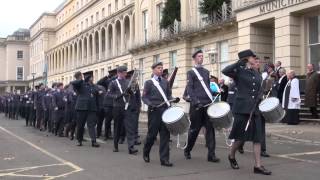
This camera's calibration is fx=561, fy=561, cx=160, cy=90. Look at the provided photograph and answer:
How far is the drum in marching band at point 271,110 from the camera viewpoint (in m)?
9.49

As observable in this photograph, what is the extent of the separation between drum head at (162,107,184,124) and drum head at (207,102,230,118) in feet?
1.87

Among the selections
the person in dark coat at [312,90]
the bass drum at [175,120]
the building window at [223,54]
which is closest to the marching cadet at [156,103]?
the bass drum at [175,120]

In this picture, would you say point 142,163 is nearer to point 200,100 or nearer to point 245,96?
point 200,100

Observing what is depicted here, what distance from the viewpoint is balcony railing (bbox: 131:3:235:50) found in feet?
95.5

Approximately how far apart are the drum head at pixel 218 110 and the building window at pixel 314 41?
44.2 feet

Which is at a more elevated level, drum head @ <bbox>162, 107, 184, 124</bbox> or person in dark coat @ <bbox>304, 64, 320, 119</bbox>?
person in dark coat @ <bbox>304, 64, 320, 119</bbox>

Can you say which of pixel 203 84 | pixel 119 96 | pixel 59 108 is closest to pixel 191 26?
pixel 59 108

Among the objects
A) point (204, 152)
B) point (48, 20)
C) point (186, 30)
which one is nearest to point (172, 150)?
point (204, 152)

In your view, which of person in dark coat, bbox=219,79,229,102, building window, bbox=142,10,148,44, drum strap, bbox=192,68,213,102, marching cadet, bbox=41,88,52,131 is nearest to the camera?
drum strap, bbox=192,68,213,102

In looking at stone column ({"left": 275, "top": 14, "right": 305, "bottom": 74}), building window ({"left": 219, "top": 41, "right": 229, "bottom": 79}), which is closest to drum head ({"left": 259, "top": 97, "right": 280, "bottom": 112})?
stone column ({"left": 275, "top": 14, "right": 305, "bottom": 74})

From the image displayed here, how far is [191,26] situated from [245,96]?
2520 centimetres

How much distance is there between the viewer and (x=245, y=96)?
9.21m

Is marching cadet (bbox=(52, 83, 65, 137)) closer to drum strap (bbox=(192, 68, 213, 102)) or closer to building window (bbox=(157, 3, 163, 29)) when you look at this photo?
drum strap (bbox=(192, 68, 213, 102))

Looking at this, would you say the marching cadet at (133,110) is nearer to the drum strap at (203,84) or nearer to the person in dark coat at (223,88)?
the drum strap at (203,84)
